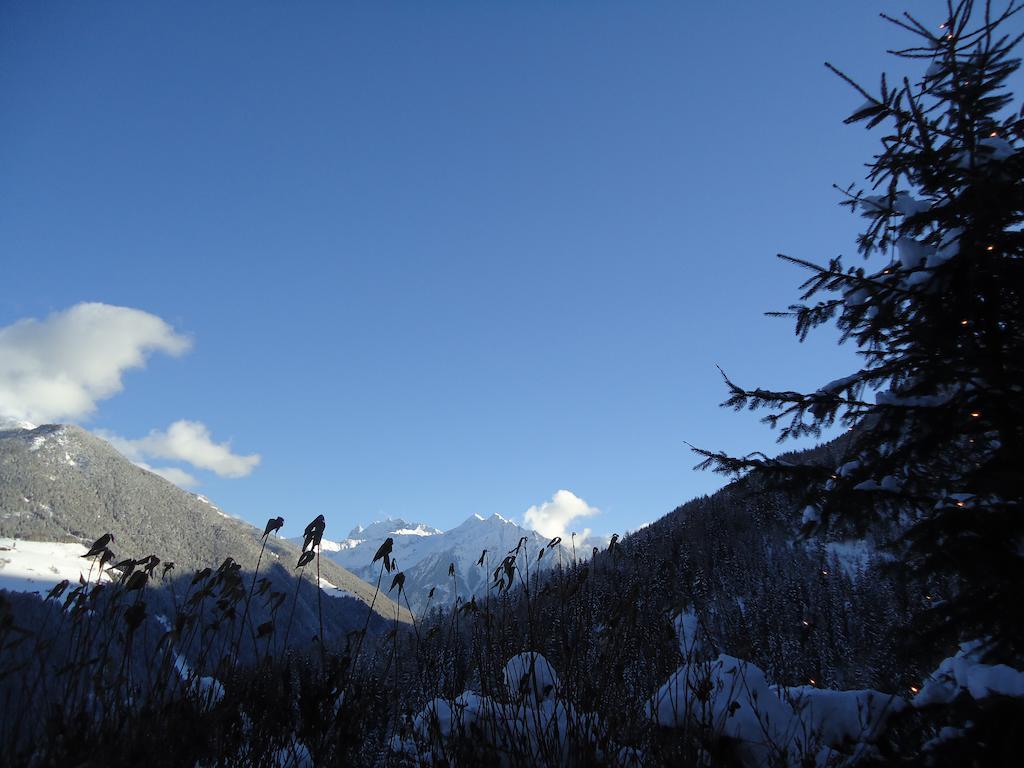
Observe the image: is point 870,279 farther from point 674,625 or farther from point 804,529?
point 674,625

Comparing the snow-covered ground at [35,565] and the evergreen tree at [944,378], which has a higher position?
the evergreen tree at [944,378]

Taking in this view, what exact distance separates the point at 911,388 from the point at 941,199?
1814 millimetres

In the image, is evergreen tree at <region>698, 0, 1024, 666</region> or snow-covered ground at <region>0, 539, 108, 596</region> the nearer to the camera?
evergreen tree at <region>698, 0, 1024, 666</region>

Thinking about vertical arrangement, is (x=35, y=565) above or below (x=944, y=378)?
below

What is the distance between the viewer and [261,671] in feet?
11.5

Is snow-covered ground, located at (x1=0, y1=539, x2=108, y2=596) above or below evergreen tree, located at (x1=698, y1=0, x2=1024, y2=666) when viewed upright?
below

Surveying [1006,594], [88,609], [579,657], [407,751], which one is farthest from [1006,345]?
[88,609]

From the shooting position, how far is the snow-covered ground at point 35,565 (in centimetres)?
12725

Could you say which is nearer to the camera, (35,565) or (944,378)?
(944,378)

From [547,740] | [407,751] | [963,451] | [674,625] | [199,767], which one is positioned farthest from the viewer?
[963,451]

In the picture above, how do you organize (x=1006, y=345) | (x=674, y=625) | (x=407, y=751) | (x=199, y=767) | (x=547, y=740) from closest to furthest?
(x=547, y=740) → (x=199, y=767) → (x=407, y=751) → (x=674, y=625) → (x=1006, y=345)

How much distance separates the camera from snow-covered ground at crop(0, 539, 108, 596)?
417 feet

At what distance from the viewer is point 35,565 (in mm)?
141500

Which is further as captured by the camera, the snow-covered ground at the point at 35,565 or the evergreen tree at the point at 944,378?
the snow-covered ground at the point at 35,565
